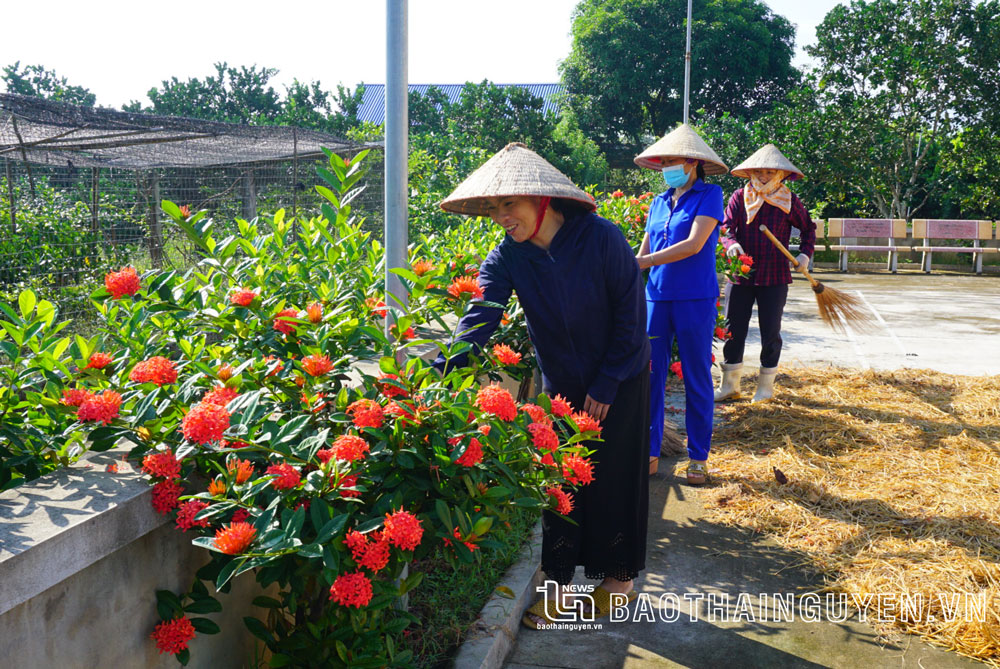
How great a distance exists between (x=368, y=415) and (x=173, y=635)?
2.25 feet

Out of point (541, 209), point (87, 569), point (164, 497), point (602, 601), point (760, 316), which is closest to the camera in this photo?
point (87, 569)

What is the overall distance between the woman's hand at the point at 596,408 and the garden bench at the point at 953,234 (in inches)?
677

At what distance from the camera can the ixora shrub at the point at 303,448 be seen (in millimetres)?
1781

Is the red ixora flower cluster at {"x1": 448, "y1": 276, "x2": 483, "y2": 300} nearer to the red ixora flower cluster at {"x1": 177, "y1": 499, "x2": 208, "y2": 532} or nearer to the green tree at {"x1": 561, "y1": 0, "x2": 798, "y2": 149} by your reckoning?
the red ixora flower cluster at {"x1": 177, "y1": 499, "x2": 208, "y2": 532}

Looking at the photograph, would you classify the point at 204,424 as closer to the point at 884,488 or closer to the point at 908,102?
the point at 884,488

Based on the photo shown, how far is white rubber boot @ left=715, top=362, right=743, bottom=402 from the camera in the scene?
21.0ft

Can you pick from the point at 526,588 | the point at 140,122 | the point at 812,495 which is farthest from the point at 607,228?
the point at 140,122

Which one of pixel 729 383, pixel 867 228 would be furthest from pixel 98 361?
pixel 867 228

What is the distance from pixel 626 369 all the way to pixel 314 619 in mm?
1379

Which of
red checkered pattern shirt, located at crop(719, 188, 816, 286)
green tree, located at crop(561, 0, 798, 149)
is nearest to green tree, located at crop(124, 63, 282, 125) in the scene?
green tree, located at crop(561, 0, 798, 149)

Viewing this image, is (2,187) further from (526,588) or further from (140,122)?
(526,588)

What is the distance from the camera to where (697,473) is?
15.2 ft

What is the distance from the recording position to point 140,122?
816 centimetres

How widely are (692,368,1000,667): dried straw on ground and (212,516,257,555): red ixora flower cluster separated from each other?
2.56m
